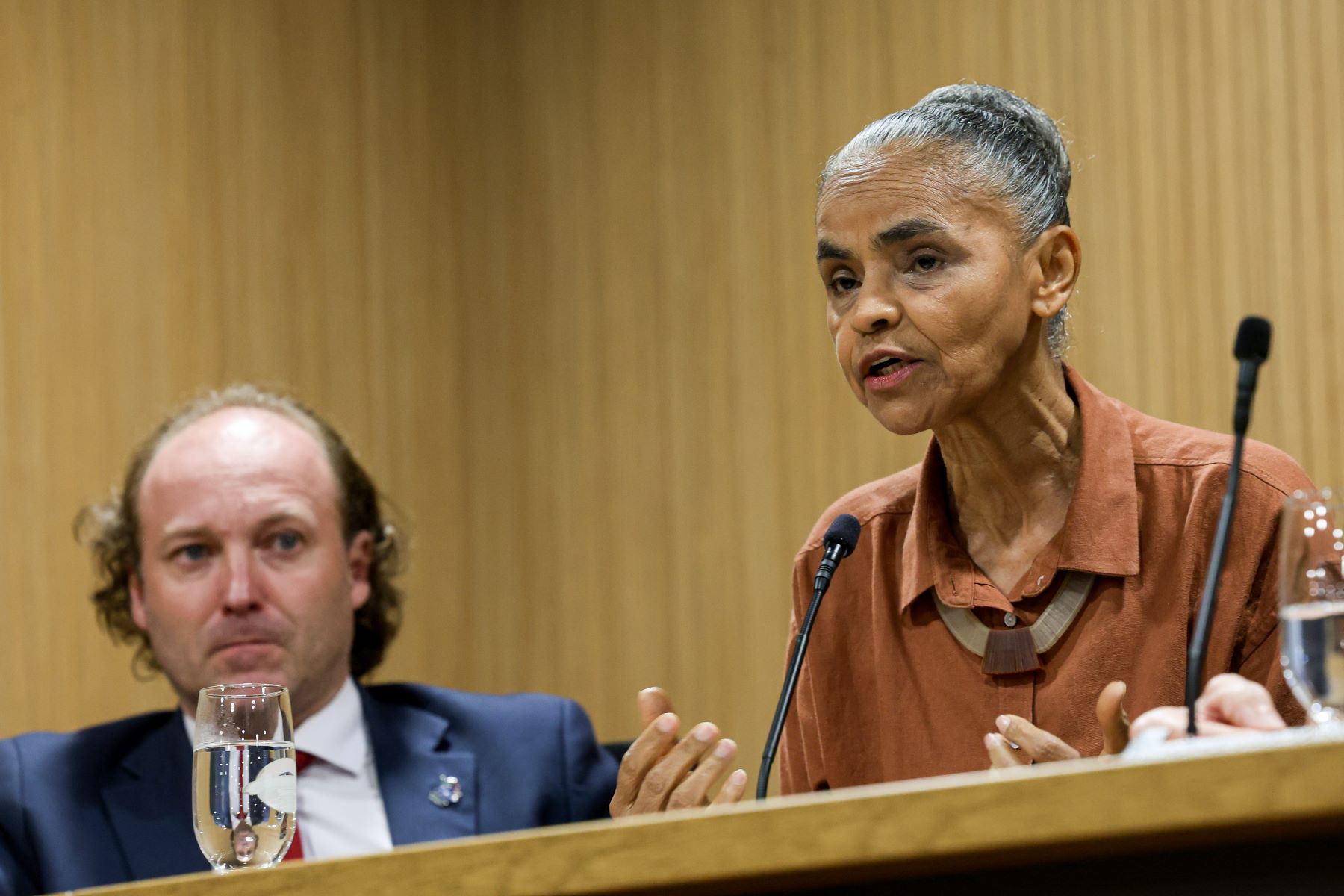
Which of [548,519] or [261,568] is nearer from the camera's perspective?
[261,568]

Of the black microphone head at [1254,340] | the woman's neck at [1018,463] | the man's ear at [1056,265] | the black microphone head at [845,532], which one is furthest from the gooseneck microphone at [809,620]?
the black microphone head at [1254,340]

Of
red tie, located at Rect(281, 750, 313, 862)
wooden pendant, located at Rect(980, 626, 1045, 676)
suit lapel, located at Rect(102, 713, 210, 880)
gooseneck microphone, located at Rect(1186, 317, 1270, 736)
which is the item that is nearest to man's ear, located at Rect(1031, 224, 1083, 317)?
wooden pendant, located at Rect(980, 626, 1045, 676)

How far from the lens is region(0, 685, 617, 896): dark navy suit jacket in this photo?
2.74m

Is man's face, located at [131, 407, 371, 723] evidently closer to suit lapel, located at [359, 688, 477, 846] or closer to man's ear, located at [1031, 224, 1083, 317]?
suit lapel, located at [359, 688, 477, 846]

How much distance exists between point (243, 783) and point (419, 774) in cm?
133

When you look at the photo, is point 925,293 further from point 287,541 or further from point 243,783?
point 287,541

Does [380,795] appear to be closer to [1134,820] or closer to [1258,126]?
[1258,126]

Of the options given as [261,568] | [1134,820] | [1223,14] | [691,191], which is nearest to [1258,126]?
[1223,14]

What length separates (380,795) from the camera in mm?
2939

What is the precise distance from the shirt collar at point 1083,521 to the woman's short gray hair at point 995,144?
0.16 m

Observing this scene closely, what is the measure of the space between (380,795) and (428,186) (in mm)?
1968

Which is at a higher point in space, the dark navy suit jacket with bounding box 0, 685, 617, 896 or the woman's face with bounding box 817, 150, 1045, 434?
the woman's face with bounding box 817, 150, 1045, 434

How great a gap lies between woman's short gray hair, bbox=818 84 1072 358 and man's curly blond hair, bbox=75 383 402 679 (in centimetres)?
140

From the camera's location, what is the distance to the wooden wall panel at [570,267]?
3234 mm
